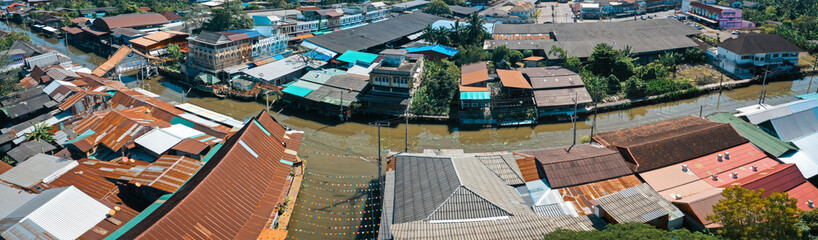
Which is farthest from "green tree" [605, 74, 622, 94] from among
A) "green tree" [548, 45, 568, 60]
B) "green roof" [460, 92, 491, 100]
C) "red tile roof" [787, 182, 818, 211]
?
"red tile roof" [787, 182, 818, 211]

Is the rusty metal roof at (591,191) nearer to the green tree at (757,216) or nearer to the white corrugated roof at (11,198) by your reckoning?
the green tree at (757,216)

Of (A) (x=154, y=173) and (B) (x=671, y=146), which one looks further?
(B) (x=671, y=146)

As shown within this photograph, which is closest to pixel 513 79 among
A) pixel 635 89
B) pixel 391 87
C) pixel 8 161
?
pixel 391 87

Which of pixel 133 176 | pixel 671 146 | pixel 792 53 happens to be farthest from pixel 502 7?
pixel 133 176

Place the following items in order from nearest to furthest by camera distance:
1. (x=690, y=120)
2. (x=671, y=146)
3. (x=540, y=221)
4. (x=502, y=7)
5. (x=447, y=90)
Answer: (x=540, y=221) → (x=671, y=146) → (x=690, y=120) → (x=447, y=90) → (x=502, y=7)

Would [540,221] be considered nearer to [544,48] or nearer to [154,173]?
[154,173]
